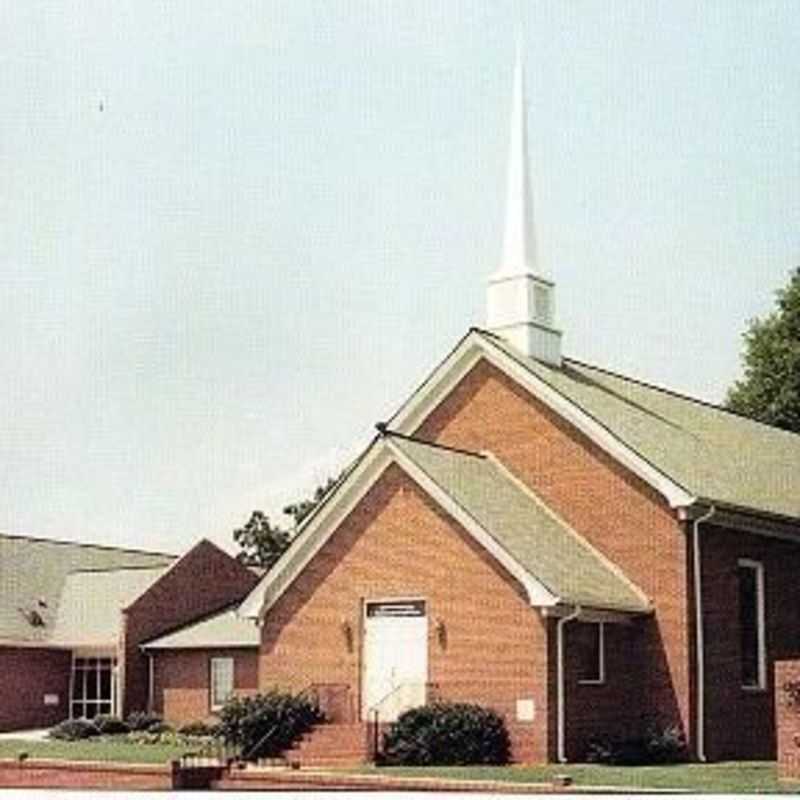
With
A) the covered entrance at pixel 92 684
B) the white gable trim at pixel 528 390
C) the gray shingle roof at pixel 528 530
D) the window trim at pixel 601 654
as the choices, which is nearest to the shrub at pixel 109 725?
the covered entrance at pixel 92 684

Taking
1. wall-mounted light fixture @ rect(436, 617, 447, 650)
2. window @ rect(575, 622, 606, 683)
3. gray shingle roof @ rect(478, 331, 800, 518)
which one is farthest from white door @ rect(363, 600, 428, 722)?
gray shingle roof @ rect(478, 331, 800, 518)

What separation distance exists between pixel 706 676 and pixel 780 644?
3048 millimetres

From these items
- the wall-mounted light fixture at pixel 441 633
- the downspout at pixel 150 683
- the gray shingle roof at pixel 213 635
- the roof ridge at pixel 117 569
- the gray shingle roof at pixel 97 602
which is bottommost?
the downspout at pixel 150 683

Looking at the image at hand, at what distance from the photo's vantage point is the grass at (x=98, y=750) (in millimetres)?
26234

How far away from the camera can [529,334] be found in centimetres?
3028

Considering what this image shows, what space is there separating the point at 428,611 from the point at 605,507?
367cm

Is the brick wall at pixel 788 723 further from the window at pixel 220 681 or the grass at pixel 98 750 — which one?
the window at pixel 220 681

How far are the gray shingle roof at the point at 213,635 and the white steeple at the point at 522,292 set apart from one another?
12.6 meters

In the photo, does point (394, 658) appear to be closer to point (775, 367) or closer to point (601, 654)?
point (601, 654)

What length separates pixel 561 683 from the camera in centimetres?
2491

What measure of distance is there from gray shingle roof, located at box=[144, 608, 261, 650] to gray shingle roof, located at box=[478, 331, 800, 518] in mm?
12376

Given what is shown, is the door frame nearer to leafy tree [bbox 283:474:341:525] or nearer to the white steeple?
the white steeple

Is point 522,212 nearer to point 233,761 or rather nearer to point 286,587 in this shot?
point 286,587

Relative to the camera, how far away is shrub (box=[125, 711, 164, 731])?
39.5 metres
